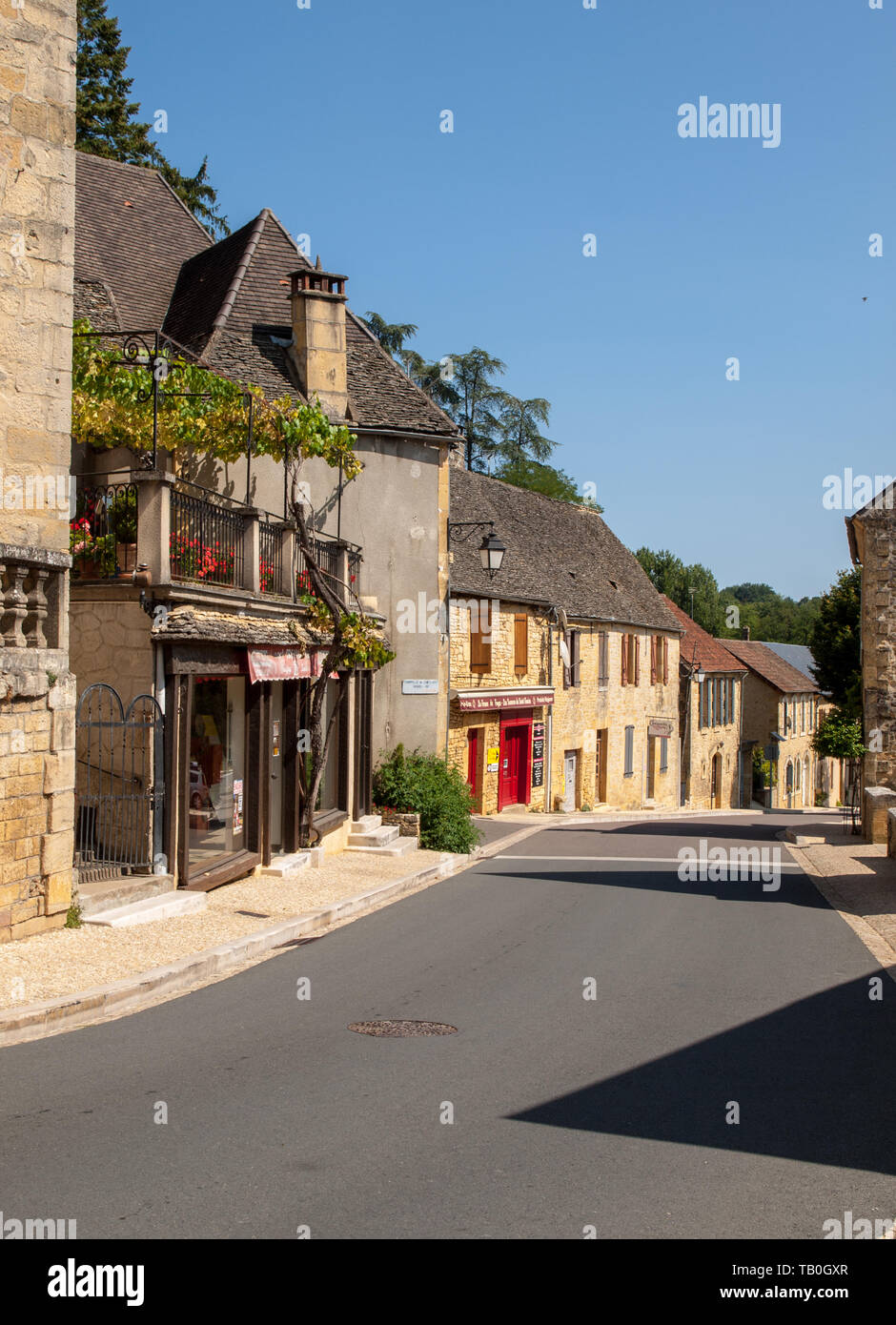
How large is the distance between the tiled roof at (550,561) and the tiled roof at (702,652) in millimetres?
2815

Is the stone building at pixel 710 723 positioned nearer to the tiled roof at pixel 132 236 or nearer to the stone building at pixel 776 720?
the stone building at pixel 776 720

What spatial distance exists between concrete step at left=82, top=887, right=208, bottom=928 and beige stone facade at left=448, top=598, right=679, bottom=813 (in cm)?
1121

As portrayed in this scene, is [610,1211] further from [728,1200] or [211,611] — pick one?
[211,611]

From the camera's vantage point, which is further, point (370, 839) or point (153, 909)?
point (370, 839)

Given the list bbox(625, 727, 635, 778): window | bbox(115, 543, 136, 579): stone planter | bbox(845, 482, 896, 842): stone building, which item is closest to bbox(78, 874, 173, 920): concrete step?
bbox(115, 543, 136, 579): stone planter

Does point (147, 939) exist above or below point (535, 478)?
below

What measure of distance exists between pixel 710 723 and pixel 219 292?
29682 millimetres

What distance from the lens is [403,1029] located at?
307 inches

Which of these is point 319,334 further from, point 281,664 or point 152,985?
point 152,985

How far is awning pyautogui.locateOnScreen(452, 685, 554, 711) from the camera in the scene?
82.0 feet

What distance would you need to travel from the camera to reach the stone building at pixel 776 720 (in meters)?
50.0

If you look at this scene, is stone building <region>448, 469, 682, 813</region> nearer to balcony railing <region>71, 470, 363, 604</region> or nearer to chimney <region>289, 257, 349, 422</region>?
chimney <region>289, 257, 349, 422</region>

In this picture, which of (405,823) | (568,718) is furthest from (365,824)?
(568,718)
